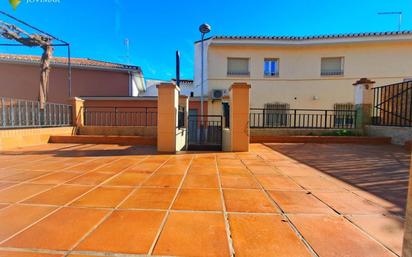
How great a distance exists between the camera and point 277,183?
9.37ft

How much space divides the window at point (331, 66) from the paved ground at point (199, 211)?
1068cm

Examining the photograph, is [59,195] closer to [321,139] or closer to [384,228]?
[384,228]

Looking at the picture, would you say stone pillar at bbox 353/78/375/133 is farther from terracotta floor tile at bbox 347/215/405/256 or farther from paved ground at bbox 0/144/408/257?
terracotta floor tile at bbox 347/215/405/256

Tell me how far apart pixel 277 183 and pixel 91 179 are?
101 inches

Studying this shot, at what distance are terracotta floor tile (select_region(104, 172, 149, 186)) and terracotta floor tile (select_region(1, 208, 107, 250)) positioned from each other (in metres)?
0.79

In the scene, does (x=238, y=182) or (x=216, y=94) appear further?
(x=216, y=94)

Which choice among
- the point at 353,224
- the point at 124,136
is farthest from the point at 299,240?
the point at 124,136

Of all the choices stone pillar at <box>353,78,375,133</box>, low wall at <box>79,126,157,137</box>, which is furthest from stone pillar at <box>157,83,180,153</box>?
stone pillar at <box>353,78,375,133</box>

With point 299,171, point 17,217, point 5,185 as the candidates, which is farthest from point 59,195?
point 299,171

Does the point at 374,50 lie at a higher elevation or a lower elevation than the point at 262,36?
lower

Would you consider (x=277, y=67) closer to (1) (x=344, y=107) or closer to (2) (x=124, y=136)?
(1) (x=344, y=107)

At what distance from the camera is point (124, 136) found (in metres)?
6.81

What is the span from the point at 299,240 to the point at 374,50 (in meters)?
15.0

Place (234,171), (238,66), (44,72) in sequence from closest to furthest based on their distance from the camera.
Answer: (234,171) < (44,72) < (238,66)
